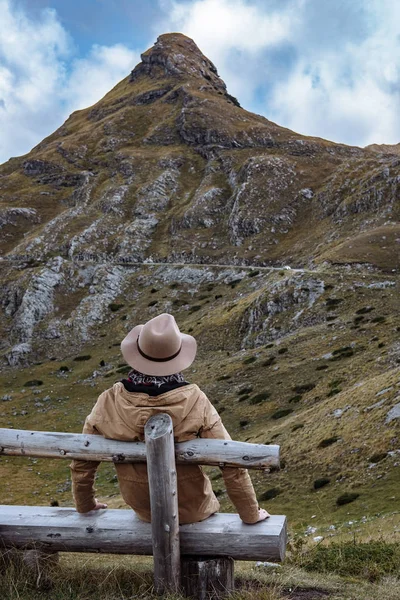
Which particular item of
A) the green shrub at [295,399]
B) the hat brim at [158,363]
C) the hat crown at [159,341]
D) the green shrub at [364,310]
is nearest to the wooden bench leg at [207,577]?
the hat brim at [158,363]

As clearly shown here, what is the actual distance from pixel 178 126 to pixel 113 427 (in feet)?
618

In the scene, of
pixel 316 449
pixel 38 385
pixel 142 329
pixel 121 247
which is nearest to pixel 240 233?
pixel 121 247

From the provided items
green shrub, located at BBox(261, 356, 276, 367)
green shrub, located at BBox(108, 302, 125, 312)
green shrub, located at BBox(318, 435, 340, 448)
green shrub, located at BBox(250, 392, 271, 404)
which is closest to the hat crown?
green shrub, located at BBox(318, 435, 340, 448)

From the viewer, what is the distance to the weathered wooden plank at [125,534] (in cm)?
673

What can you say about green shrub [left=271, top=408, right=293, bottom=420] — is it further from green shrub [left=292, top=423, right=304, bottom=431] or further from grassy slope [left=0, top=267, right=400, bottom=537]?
green shrub [left=292, top=423, right=304, bottom=431]

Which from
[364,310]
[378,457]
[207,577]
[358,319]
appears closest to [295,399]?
[358,319]

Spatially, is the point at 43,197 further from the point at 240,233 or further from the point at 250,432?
the point at 250,432

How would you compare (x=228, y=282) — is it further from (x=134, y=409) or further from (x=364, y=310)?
(x=134, y=409)

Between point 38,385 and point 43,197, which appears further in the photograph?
point 43,197

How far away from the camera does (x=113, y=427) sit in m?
6.68

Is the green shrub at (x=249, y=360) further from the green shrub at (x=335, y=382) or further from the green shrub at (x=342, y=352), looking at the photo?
the green shrub at (x=335, y=382)

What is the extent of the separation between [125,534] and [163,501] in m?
1.10

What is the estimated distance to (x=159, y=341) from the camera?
252 inches

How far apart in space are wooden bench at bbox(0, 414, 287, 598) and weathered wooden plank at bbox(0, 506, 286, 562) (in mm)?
13
